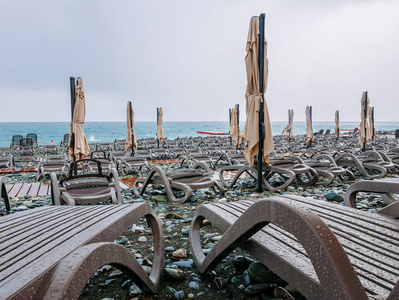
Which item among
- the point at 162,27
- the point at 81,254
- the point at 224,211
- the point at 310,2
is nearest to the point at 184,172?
the point at 224,211

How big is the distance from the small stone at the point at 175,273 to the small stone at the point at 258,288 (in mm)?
476

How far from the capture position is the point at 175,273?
1886mm

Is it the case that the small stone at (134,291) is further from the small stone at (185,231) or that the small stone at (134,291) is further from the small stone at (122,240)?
the small stone at (185,231)

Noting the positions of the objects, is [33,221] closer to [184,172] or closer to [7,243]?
[7,243]

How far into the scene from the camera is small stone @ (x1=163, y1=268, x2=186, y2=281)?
1.86 meters

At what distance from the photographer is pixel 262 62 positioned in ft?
15.7

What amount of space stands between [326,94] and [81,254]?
274ft

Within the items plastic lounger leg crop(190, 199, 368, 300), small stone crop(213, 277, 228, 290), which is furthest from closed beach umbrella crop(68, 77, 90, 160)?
plastic lounger leg crop(190, 199, 368, 300)

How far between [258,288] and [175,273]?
0.61 metres

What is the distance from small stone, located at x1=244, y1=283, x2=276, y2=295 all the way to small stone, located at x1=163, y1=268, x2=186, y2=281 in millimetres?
476

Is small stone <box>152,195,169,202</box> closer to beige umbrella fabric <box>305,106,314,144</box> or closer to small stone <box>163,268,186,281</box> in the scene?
small stone <box>163,268,186,281</box>

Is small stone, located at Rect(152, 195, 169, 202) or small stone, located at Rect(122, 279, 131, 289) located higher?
small stone, located at Rect(122, 279, 131, 289)

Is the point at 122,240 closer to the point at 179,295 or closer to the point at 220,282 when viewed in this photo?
the point at 179,295

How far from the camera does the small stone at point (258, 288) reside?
1661 millimetres
